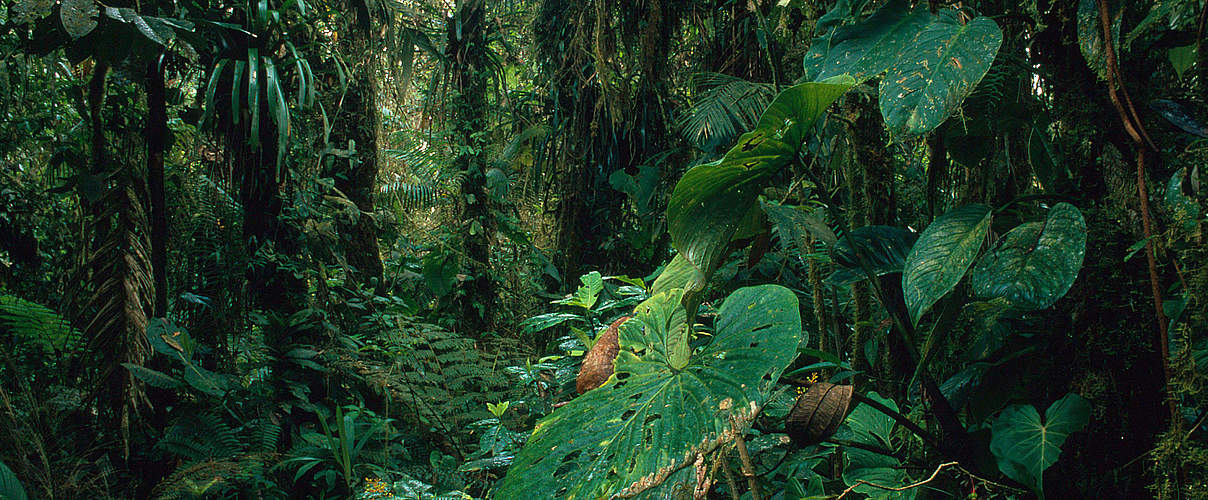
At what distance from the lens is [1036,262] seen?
0.76 metres

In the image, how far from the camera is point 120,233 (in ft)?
5.99

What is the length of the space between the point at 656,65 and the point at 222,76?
6.53 ft

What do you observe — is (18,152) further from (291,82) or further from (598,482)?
(598,482)

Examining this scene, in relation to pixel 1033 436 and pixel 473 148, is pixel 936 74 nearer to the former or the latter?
pixel 1033 436

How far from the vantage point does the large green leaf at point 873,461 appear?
90 centimetres

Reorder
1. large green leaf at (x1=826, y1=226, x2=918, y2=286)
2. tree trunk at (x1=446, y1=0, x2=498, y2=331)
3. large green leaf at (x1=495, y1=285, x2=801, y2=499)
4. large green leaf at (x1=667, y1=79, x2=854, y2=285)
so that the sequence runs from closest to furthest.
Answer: large green leaf at (x1=495, y1=285, x2=801, y2=499) → large green leaf at (x1=667, y1=79, x2=854, y2=285) → large green leaf at (x1=826, y1=226, x2=918, y2=286) → tree trunk at (x1=446, y1=0, x2=498, y2=331)

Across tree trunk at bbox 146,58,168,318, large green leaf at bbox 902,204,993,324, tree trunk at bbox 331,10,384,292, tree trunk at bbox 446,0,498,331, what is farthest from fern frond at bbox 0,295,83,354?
large green leaf at bbox 902,204,993,324

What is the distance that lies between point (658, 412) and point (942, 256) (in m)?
0.45

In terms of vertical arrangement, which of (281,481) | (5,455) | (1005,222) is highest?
(1005,222)

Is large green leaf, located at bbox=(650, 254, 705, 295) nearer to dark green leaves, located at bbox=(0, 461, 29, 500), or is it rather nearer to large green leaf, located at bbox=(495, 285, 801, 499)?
large green leaf, located at bbox=(495, 285, 801, 499)

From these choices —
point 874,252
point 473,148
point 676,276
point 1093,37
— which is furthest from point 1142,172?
point 473,148

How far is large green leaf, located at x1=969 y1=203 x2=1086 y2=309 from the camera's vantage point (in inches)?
28.6

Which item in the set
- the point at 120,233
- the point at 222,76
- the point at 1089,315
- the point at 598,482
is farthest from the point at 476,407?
the point at 1089,315

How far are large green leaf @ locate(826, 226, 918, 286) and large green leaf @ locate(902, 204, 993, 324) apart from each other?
0.36 feet
